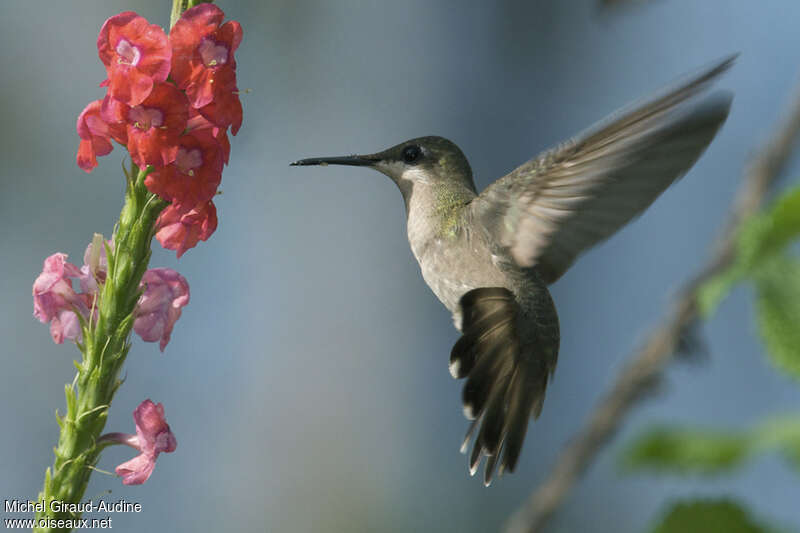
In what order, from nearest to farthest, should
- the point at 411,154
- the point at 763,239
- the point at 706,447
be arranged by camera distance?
1. the point at 763,239
2. the point at 706,447
3. the point at 411,154

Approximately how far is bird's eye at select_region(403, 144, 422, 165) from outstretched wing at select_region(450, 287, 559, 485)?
0.44 m

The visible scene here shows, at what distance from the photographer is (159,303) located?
1.08m

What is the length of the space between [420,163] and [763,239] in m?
0.97

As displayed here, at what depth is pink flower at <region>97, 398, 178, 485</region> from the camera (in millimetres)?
1008

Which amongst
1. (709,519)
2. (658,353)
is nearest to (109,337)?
(709,519)

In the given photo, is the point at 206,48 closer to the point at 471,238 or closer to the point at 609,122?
the point at 609,122

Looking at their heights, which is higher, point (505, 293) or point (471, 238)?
point (471, 238)

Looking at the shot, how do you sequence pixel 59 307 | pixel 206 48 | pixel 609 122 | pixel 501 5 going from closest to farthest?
pixel 206 48 → pixel 59 307 → pixel 609 122 → pixel 501 5

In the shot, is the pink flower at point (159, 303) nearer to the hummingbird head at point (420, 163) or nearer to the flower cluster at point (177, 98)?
the flower cluster at point (177, 98)

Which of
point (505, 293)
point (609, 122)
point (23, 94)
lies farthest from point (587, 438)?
point (23, 94)

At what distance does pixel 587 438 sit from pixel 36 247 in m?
6.06

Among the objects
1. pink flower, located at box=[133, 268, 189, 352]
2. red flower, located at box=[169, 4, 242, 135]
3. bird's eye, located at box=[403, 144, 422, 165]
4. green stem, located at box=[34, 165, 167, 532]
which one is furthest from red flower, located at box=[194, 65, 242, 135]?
bird's eye, located at box=[403, 144, 422, 165]

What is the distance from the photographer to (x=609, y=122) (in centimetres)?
153

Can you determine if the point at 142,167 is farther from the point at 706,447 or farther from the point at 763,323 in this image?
the point at 706,447
